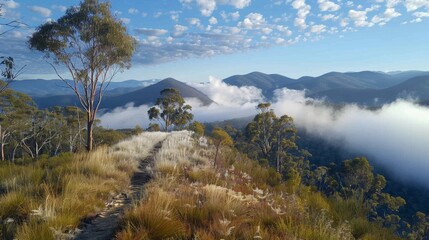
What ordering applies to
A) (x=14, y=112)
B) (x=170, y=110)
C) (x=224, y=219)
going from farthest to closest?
(x=170, y=110) → (x=14, y=112) → (x=224, y=219)

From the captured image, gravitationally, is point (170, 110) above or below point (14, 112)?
below

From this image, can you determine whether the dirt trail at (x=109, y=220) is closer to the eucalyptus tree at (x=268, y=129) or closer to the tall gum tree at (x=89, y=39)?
the tall gum tree at (x=89, y=39)

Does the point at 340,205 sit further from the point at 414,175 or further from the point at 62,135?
the point at 414,175

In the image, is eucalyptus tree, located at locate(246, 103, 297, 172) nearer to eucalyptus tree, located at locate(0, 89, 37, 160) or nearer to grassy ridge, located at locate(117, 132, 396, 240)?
eucalyptus tree, located at locate(0, 89, 37, 160)

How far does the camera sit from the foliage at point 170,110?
5244cm

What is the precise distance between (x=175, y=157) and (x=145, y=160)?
1.70m

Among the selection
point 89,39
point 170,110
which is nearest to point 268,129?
point 170,110

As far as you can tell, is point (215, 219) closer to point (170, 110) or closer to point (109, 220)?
point (109, 220)

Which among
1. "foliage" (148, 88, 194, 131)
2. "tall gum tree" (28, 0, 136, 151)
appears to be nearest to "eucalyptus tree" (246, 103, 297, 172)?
"foliage" (148, 88, 194, 131)

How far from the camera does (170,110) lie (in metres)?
52.3

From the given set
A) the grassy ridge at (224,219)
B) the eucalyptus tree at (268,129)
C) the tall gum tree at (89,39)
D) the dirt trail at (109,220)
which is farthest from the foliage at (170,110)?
the grassy ridge at (224,219)

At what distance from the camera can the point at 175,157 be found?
40.2 ft

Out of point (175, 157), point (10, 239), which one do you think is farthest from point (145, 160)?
point (10, 239)

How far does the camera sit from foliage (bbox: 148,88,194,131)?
52.4 m
